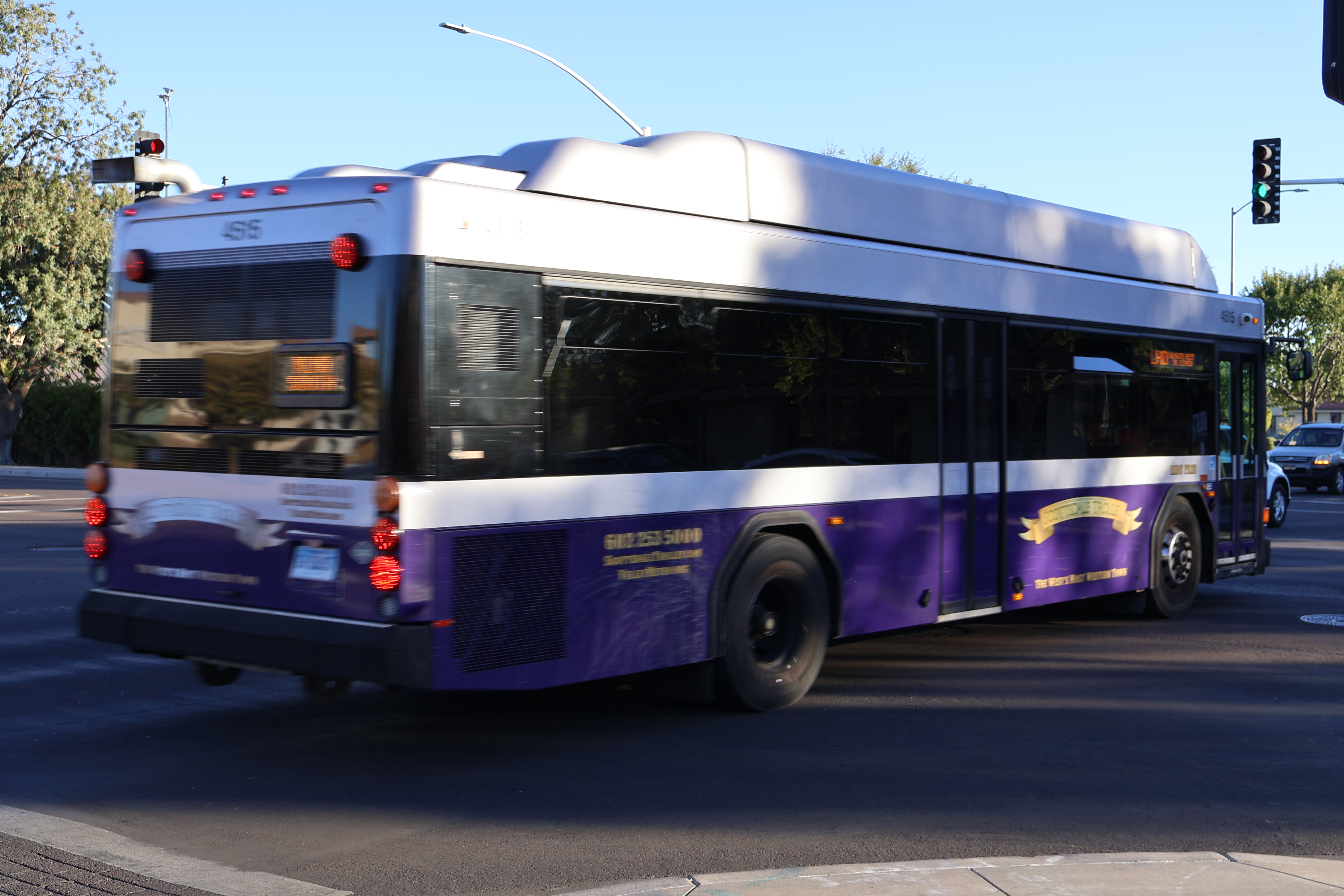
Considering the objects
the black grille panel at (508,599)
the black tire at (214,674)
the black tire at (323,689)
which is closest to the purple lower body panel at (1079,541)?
the black grille panel at (508,599)

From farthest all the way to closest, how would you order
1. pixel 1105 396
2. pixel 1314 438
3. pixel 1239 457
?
pixel 1314 438
pixel 1239 457
pixel 1105 396

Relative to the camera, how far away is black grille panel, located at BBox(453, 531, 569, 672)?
627 cm

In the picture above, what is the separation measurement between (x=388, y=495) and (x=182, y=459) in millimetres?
1542

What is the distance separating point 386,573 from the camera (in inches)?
240

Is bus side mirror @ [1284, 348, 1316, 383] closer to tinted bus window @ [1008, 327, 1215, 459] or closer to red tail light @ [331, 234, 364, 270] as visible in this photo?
tinted bus window @ [1008, 327, 1215, 459]

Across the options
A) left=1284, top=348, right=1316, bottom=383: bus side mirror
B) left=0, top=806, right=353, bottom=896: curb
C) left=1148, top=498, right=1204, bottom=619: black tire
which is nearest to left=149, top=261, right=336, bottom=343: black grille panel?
left=0, top=806, right=353, bottom=896: curb

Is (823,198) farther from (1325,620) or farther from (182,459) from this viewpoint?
(1325,620)

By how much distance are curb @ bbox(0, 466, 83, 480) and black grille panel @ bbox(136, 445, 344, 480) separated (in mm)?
34402

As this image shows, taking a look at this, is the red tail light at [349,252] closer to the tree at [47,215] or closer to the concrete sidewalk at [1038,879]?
the concrete sidewalk at [1038,879]

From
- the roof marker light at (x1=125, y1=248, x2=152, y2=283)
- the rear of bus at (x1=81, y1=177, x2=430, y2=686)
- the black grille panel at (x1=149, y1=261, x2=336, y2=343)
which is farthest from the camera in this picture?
the roof marker light at (x1=125, y1=248, x2=152, y2=283)

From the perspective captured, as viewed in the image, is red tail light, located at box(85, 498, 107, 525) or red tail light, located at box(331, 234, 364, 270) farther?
red tail light, located at box(85, 498, 107, 525)

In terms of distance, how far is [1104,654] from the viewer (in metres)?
10.2

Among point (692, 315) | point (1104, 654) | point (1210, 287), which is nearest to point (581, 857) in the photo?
point (692, 315)

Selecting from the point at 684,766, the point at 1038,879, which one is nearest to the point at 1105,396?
the point at 684,766
